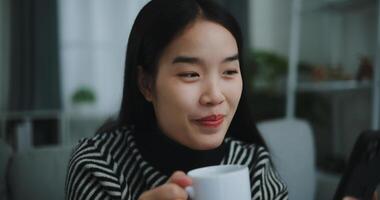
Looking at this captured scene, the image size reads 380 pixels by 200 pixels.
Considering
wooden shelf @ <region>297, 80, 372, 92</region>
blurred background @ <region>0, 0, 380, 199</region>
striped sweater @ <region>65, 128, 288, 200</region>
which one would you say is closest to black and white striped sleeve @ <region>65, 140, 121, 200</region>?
striped sweater @ <region>65, 128, 288, 200</region>

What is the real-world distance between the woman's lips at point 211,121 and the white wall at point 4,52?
2779 millimetres

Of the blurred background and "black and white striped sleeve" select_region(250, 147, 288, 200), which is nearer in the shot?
"black and white striped sleeve" select_region(250, 147, 288, 200)

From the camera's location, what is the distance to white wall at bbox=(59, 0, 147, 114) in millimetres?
3072

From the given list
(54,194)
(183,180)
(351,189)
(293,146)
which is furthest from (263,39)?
(183,180)

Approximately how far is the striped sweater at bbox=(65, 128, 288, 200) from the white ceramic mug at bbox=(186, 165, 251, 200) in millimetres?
275

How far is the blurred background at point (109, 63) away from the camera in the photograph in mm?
2252

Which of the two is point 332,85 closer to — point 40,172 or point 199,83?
point 40,172

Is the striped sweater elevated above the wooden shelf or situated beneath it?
situated beneath

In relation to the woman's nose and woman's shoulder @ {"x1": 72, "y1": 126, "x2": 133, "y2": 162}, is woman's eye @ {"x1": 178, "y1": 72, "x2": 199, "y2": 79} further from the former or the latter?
woman's shoulder @ {"x1": 72, "y1": 126, "x2": 133, "y2": 162}

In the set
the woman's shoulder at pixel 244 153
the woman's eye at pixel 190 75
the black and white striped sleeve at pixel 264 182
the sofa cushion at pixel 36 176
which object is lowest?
the sofa cushion at pixel 36 176

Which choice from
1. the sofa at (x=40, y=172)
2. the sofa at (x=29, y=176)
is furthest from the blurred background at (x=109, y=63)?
the sofa at (x=29, y=176)

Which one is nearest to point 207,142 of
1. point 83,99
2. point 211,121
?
point 211,121

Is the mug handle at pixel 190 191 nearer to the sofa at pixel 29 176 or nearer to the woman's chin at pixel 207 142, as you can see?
the woman's chin at pixel 207 142

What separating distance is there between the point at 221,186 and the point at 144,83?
0.31m
